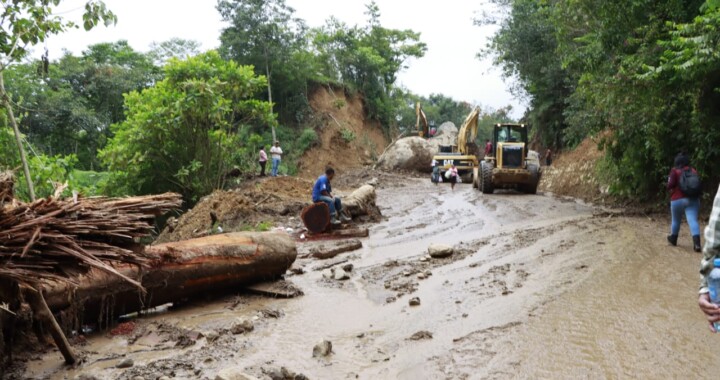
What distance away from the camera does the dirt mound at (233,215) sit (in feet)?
37.3

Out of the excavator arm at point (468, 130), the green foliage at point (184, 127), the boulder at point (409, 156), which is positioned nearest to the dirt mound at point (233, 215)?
the green foliage at point (184, 127)

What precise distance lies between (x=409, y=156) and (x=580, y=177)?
1345cm

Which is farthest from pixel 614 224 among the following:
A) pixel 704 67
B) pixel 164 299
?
pixel 164 299

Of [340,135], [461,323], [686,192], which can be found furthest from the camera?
[340,135]

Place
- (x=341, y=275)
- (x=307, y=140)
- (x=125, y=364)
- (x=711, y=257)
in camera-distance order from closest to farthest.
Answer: (x=711, y=257) → (x=125, y=364) → (x=341, y=275) → (x=307, y=140)

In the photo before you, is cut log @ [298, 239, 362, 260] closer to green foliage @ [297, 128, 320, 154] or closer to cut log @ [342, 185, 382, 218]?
cut log @ [342, 185, 382, 218]

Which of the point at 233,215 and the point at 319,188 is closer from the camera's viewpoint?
the point at 319,188

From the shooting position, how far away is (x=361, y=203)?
12266 mm

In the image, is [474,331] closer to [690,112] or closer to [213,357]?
[213,357]

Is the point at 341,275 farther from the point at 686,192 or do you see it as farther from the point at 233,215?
the point at 233,215

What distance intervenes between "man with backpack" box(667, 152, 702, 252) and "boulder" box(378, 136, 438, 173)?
2222 centimetres

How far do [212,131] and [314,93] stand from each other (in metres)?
19.1

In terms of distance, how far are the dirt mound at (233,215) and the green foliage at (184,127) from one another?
2838 millimetres

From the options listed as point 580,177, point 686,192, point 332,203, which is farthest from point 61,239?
point 580,177
